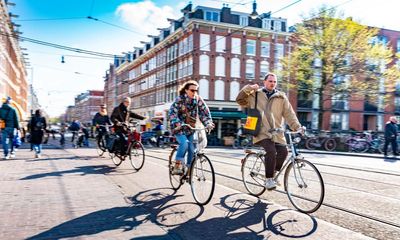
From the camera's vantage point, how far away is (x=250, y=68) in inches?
1569

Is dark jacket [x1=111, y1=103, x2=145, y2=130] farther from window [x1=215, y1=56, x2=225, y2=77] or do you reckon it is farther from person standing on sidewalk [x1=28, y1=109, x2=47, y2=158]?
window [x1=215, y1=56, x2=225, y2=77]

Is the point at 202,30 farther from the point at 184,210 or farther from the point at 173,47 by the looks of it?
the point at 184,210

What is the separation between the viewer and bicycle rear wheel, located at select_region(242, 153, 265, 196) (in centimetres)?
530

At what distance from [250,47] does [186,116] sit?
118 ft

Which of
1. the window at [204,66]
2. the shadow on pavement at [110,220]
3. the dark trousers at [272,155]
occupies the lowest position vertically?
the shadow on pavement at [110,220]

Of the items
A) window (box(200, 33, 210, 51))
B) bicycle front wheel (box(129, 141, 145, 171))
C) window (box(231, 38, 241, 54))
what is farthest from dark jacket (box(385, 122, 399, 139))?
window (box(200, 33, 210, 51))

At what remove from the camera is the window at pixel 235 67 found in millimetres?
39188

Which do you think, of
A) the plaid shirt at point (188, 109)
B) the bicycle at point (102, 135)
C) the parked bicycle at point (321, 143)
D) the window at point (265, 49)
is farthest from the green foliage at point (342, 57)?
the plaid shirt at point (188, 109)

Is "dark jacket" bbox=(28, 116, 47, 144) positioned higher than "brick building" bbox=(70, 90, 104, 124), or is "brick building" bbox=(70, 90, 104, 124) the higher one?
"brick building" bbox=(70, 90, 104, 124)

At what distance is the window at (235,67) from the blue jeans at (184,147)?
34252mm

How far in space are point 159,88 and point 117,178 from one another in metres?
42.8

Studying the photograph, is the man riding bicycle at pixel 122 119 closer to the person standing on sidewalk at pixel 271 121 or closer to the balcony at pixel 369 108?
the person standing on sidewalk at pixel 271 121

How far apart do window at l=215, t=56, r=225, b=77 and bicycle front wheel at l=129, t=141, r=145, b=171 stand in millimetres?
30584

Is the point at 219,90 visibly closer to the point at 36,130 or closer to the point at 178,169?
the point at 36,130
